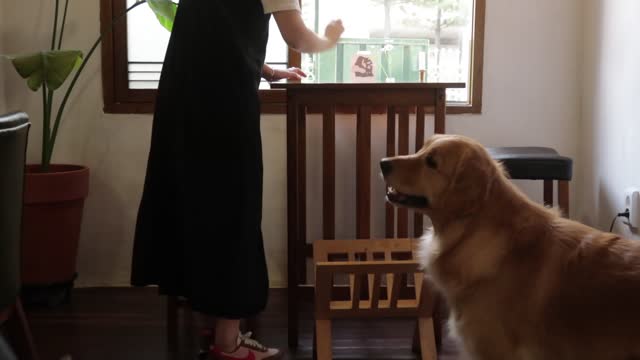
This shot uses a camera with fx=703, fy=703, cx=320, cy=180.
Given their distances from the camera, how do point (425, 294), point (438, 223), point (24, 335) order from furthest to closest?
point (425, 294) → point (24, 335) → point (438, 223)

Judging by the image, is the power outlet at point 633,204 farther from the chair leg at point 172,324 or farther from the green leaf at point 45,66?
the green leaf at point 45,66

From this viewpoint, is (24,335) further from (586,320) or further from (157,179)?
(586,320)

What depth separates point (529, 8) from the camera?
2.94 meters

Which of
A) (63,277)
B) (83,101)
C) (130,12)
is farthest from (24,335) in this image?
(130,12)

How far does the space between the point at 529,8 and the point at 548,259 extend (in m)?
1.73

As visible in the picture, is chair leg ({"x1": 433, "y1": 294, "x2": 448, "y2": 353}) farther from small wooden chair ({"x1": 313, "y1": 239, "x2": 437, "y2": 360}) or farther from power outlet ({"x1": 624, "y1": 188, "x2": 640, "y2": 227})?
power outlet ({"x1": 624, "y1": 188, "x2": 640, "y2": 227})

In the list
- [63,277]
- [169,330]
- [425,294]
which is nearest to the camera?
[425,294]

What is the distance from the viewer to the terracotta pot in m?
2.53

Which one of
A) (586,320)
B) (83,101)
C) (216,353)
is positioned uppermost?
(83,101)

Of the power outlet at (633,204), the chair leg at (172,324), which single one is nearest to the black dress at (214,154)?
the chair leg at (172,324)

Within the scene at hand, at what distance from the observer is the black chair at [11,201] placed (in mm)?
1367

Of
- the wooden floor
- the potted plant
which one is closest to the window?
the potted plant

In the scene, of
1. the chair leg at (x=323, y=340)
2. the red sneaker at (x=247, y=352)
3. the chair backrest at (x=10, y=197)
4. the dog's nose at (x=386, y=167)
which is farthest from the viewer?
the red sneaker at (x=247, y=352)

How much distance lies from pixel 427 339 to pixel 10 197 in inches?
47.1
